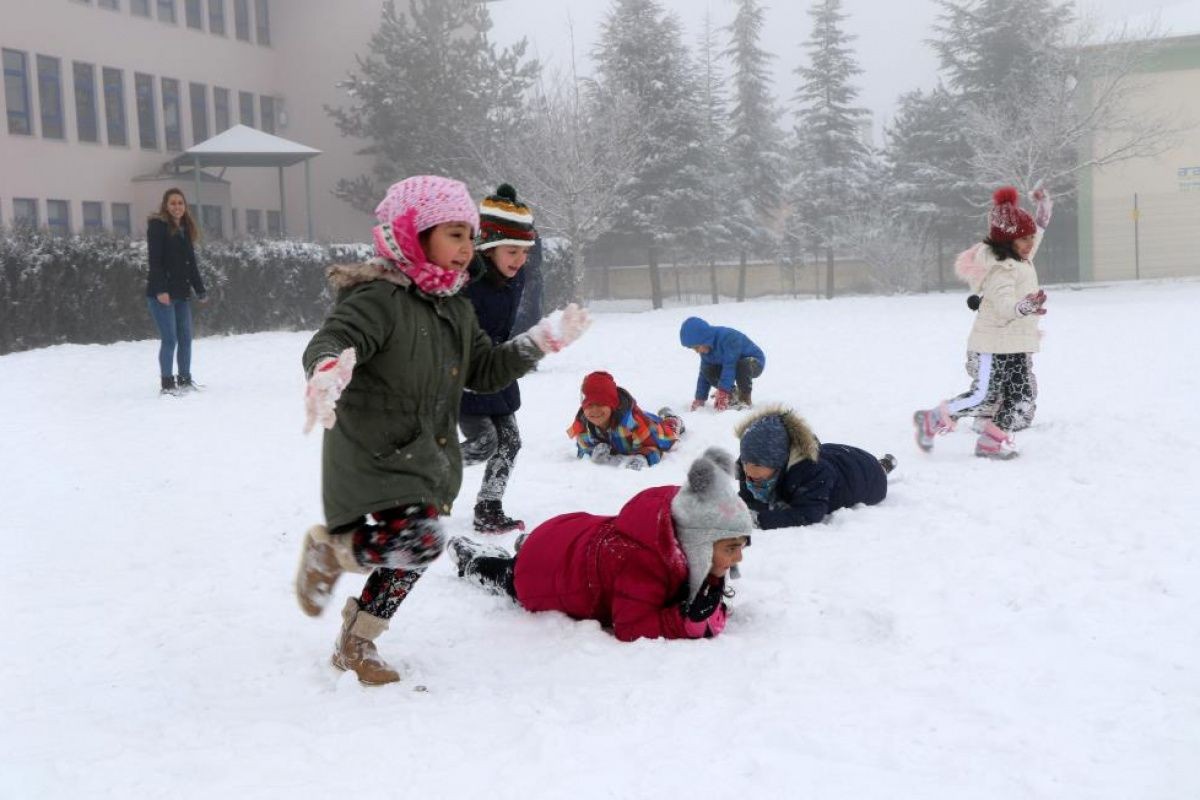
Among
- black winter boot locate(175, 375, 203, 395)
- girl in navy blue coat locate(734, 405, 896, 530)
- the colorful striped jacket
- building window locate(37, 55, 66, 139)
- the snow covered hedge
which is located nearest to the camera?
girl in navy blue coat locate(734, 405, 896, 530)

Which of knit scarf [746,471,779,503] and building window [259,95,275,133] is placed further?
building window [259,95,275,133]

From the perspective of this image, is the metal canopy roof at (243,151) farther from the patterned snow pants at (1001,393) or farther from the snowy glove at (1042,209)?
the patterned snow pants at (1001,393)

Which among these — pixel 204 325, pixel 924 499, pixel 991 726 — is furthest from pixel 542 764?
pixel 204 325

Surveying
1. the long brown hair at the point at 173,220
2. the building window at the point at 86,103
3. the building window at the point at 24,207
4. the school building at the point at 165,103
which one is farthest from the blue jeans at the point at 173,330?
the building window at the point at 86,103

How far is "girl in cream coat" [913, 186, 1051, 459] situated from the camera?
716cm

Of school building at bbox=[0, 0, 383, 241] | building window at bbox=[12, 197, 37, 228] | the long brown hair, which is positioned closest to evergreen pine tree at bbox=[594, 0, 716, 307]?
school building at bbox=[0, 0, 383, 241]

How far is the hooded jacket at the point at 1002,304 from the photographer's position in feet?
23.5

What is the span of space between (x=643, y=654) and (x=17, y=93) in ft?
88.0

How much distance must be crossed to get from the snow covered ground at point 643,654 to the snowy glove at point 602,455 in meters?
0.23

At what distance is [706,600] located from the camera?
12.7 ft

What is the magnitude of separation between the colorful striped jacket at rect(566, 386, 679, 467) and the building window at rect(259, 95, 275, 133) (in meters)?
29.6

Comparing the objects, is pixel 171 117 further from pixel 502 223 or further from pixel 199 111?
pixel 502 223

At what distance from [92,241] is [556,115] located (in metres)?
16.8

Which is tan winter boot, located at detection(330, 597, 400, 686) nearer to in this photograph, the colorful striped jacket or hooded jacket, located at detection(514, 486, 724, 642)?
hooded jacket, located at detection(514, 486, 724, 642)
